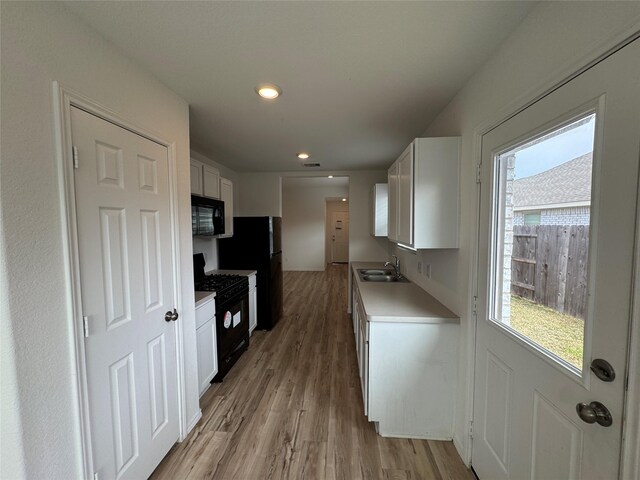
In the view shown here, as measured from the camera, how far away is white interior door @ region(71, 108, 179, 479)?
117cm

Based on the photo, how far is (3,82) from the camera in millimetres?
860

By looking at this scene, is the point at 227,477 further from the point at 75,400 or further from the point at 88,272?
the point at 88,272

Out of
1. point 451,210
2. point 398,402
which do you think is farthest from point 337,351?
point 451,210

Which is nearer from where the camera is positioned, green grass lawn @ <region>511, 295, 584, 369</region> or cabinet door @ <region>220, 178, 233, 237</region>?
green grass lawn @ <region>511, 295, 584, 369</region>

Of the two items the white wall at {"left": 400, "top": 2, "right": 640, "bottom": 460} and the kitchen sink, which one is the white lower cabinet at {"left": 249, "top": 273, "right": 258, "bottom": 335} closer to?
the kitchen sink

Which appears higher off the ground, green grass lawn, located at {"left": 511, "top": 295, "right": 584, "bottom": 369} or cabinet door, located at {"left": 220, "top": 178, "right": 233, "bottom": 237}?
cabinet door, located at {"left": 220, "top": 178, "right": 233, "bottom": 237}

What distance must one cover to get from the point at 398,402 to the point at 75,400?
5.89ft

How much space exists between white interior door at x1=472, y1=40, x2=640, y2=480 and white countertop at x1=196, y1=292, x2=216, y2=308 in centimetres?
202

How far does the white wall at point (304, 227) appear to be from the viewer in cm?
807

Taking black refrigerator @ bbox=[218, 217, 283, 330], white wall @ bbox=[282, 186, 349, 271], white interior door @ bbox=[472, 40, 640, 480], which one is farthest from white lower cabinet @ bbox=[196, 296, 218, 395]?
white wall @ bbox=[282, 186, 349, 271]

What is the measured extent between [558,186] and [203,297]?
2.39 meters

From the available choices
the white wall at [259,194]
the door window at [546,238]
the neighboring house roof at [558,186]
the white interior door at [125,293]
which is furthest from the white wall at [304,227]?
the neighboring house roof at [558,186]

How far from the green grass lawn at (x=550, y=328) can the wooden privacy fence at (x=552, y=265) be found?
1.2 inches

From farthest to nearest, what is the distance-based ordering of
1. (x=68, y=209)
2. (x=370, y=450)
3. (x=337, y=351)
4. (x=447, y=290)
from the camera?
1. (x=337, y=351)
2. (x=447, y=290)
3. (x=370, y=450)
4. (x=68, y=209)
